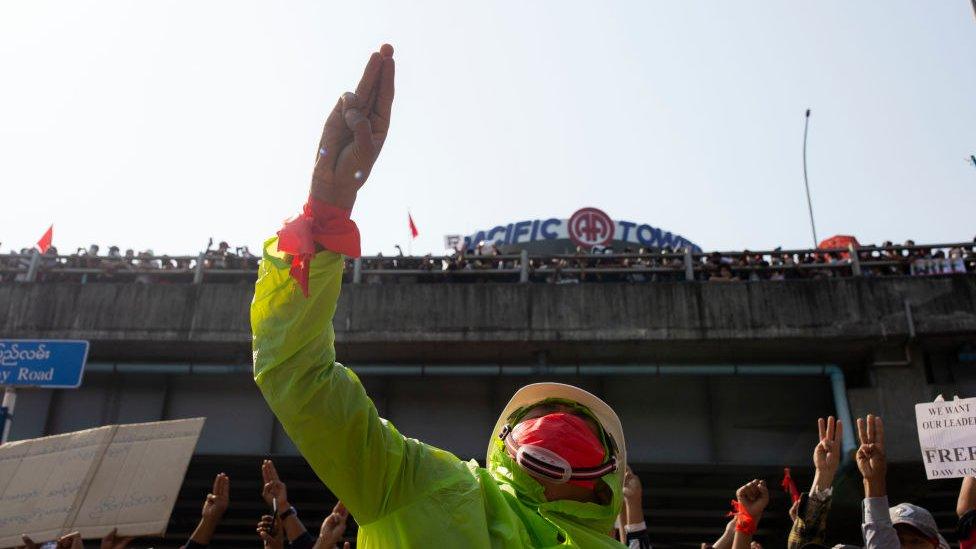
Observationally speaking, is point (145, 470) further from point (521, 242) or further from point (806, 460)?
point (521, 242)

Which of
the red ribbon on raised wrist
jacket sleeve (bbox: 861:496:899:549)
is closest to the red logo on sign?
the red ribbon on raised wrist

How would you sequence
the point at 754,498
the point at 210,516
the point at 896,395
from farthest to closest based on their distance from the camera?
the point at 896,395 < the point at 210,516 < the point at 754,498

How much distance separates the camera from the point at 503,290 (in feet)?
52.6

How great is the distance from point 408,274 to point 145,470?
10.7 m

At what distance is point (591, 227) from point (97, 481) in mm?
20990

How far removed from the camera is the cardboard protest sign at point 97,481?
6.59 metres

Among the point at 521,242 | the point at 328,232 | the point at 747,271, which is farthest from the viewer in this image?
the point at 521,242

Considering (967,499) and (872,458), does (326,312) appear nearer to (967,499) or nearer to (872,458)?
(872,458)

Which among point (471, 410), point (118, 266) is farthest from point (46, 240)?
point (471, 410)

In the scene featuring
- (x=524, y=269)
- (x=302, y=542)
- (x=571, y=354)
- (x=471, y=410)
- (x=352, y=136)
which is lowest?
(x=302, y=542)

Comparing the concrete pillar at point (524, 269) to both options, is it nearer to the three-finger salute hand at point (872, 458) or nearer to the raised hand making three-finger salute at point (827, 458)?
the raised hand making three-finger salute at point (827, 458)

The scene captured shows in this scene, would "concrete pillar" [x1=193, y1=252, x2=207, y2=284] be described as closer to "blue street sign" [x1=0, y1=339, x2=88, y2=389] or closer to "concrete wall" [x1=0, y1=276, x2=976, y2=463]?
"concrete wall" [x1=0, y1=276, x2=976, y2=463]

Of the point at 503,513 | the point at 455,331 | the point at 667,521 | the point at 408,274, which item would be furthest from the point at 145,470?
the point at 667,521

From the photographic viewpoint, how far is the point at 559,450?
287cm
